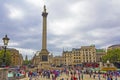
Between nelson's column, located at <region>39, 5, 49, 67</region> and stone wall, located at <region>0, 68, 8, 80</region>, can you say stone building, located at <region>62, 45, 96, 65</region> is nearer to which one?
nelson's column, located at <region>39, 5, 49, 67</region>

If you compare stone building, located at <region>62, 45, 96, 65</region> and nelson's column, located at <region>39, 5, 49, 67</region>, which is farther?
stone building, located at <region>62, 45, 96, 65</region>

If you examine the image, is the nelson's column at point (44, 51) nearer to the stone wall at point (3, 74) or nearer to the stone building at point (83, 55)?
the stone wall at point (3, 74)

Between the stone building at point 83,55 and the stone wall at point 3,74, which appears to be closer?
the stone wall at point 3,74

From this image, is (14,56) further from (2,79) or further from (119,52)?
(2,79)

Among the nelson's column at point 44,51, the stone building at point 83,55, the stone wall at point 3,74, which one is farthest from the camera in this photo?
the stone building at point 83,55

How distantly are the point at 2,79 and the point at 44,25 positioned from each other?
76.2m

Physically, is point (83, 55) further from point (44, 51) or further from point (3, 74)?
point (3, 74)

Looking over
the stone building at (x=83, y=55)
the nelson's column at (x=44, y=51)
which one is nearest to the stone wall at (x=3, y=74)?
the nelson's column at (x=44, y=51)

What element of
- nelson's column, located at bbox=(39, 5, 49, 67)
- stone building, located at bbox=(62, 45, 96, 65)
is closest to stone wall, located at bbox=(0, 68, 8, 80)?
nelson's column, located at bbox=(39, 5, 49, 67)

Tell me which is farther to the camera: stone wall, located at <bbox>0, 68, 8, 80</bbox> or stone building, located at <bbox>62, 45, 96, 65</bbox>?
stone building, located at <bbox>62, 45, 96, 65</bbox>

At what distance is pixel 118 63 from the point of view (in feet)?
346

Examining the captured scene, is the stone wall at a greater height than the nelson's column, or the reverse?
the nelson's column

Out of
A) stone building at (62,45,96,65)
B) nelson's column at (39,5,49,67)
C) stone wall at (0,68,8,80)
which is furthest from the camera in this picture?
stone building at (62,45,96,65)

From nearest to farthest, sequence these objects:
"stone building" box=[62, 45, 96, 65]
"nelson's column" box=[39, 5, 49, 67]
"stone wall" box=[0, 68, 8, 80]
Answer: "stone wall" box=[0, 68, 8, 80] < "nelson's column" box=[39, 5, 49, 67] < "stone building" box=[62, 45, 96, 65]
